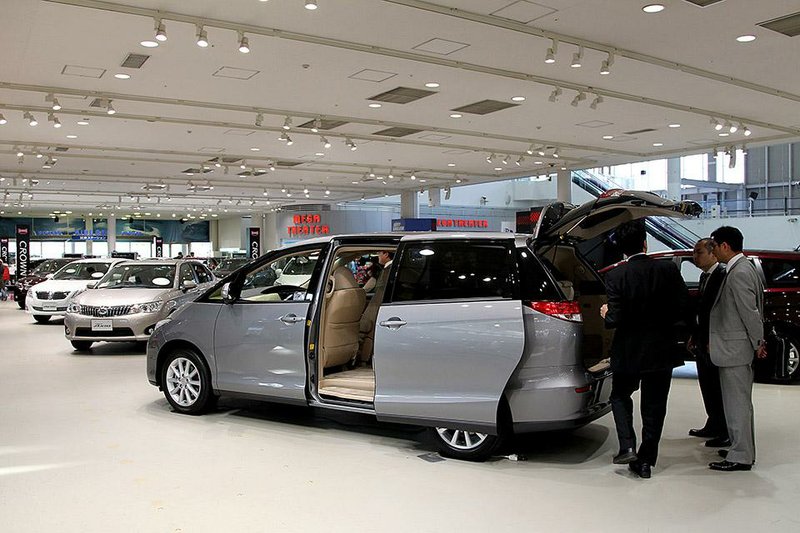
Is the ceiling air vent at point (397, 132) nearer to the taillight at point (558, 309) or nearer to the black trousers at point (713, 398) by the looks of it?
the black trousers at point (713, 398)

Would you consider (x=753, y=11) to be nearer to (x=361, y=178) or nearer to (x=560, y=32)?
(x=560, y=32)

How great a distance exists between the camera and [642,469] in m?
4.08

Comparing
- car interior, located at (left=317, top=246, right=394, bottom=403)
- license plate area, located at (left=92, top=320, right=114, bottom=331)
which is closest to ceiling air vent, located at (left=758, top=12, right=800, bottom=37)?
car interior, located at (left=317, top=246, right=394, bottom=403)

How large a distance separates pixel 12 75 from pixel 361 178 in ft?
40.1

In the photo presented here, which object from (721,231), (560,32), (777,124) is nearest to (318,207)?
(777,124)

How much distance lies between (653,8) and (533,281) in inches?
151

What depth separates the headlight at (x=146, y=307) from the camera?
356 inches

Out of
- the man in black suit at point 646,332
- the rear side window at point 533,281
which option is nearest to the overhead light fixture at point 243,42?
the rear side window at point 533,281

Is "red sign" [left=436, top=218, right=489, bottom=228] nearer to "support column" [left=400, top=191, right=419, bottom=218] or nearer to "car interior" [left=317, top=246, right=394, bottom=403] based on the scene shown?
"support column" [left=400, top=191, right=419, bottom=218]

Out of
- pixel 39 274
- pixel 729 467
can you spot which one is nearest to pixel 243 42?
pixel 729 467

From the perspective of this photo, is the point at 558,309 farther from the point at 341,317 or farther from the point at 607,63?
the point at 607,63

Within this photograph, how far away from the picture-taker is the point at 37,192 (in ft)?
78.1

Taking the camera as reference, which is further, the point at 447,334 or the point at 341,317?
the point at 341,317

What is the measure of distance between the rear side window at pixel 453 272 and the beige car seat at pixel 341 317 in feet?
2.78
